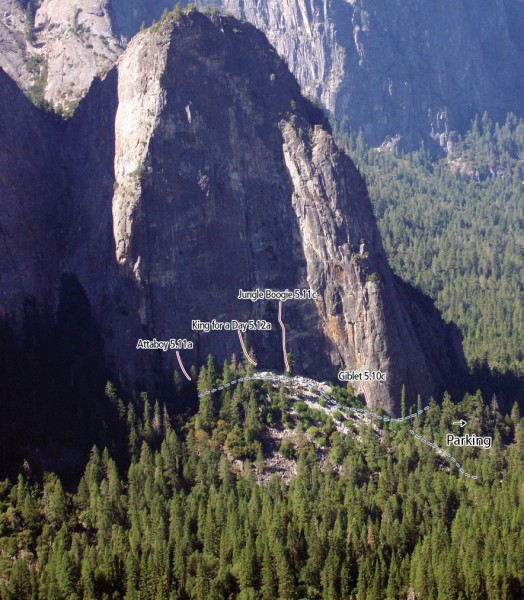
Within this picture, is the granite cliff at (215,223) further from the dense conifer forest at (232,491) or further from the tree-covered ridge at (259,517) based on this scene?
the tree-covered ridge at (259,517)

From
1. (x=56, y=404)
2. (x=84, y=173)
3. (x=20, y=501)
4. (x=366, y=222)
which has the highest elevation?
(x=84, y=173)

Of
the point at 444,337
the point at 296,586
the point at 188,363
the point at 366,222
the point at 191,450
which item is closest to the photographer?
the point at 296,586

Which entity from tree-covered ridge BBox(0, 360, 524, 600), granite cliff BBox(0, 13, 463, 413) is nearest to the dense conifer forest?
tree-covered ridge BBox(0, 360, 524, 600)

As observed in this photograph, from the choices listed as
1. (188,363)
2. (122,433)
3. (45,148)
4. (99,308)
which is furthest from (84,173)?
(122,433)

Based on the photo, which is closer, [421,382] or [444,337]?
[421,382]

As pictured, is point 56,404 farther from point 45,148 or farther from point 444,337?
point 444,337

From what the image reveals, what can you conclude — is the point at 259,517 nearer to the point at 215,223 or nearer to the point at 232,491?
the point at 232,491
